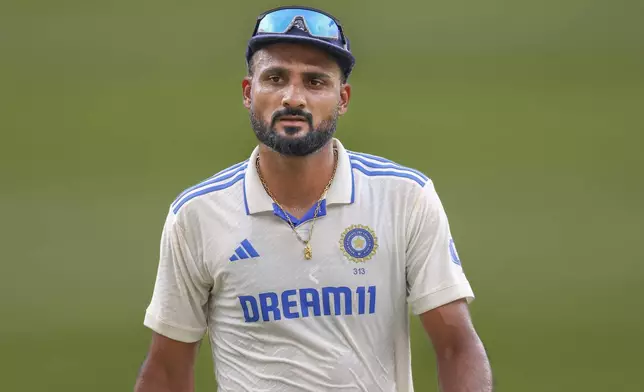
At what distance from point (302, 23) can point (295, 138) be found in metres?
0.21

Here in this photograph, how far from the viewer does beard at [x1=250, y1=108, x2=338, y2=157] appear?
7.03ft

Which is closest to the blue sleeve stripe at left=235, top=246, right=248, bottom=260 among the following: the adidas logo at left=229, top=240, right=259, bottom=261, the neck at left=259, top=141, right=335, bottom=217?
the adidas logo at left=229, top=240, right=259, bottom=261

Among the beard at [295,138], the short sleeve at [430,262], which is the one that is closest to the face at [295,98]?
the beard at [295,138]

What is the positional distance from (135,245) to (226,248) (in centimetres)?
190

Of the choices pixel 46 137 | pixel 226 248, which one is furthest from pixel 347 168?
pixel 46 137

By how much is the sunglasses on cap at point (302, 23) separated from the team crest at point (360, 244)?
1.14ft

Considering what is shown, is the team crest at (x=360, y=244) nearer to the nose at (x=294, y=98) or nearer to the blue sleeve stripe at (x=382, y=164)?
the blue sleeve stripe at (x=382, y=164)

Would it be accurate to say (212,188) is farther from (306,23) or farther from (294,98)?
(306,23)

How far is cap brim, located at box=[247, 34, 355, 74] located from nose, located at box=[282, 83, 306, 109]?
Answer: 0.09m

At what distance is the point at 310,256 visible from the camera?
2.19 metres

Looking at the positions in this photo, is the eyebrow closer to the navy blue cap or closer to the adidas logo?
the navy blue cap

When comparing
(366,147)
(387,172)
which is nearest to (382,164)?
(387,172)

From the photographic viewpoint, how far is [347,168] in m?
2.26

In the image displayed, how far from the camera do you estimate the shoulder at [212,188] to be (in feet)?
7.37
